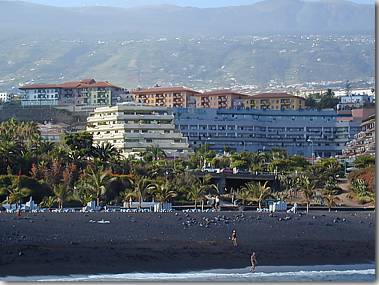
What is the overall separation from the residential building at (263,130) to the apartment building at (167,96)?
5.50 meters

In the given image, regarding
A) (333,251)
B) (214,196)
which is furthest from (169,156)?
(333,251)

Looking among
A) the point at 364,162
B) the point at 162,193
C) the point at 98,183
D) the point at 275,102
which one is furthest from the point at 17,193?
the point at 275,102

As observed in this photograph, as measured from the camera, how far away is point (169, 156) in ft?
123

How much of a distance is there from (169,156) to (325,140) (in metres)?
13.2

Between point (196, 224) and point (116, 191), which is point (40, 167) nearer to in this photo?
point (116, 191)

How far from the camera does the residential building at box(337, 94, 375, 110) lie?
58.2 metres

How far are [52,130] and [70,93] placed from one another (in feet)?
34.3


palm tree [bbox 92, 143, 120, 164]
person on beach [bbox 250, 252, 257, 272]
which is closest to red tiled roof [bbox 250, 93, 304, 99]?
palm tree [bbox 92, 143, 120, 164]

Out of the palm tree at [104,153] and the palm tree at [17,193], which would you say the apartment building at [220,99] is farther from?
the palm tree at [17,193]

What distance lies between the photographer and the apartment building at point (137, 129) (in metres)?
37.9

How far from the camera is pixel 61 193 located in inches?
914

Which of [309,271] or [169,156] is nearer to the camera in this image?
[309,271]

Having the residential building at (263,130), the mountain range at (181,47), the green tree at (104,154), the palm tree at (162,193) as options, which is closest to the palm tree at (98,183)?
the palm tree at (162,193)

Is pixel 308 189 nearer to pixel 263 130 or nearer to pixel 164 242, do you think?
pixel 164 242
